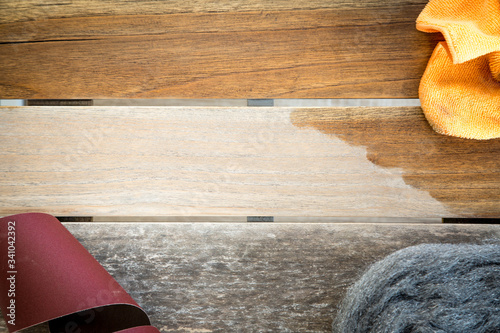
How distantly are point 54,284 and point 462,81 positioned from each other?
2.00 ft

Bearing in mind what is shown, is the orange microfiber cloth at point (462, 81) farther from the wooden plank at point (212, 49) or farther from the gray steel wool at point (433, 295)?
the gray steel wool at point (433, 295)

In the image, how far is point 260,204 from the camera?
467 millimetres

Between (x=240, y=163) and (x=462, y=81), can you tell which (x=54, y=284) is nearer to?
(x=240, y=163)

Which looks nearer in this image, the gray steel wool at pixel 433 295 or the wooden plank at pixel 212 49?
the gray steel wool at pixel 433 295

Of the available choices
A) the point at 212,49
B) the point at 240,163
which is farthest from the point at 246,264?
the point at 212,49

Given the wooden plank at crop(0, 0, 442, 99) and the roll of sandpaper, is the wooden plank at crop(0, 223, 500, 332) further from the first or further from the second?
the wooden plank at crop(0, 0, 442, 99)

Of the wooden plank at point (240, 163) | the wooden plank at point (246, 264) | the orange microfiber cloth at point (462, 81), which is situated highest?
the orange microfiber cloth at point (462, 81)

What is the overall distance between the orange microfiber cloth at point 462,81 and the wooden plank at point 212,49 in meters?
0.03

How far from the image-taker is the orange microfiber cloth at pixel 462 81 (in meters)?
0.42

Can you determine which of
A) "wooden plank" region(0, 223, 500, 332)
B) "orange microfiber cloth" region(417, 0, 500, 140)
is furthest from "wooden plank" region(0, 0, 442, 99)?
"wooden plank" region(0, 223, 500, 332)

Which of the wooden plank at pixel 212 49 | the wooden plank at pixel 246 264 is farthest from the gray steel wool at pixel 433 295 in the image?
the wooden plank at pixel 212 49

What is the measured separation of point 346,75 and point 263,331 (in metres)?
0.39

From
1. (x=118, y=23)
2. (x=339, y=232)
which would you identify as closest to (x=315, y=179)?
(x=339, y=232)

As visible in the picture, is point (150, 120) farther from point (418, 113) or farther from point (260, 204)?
point (418, 113)
